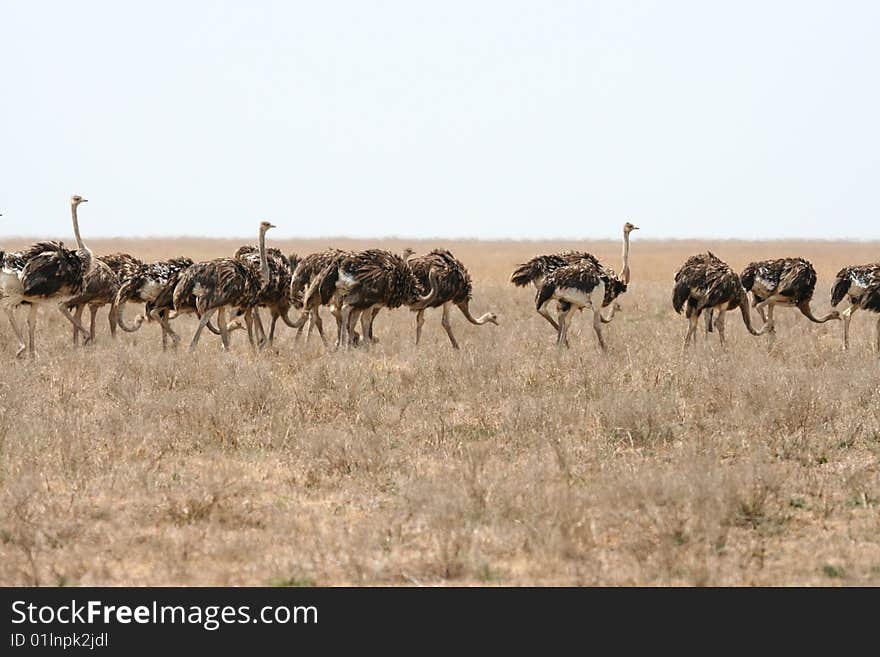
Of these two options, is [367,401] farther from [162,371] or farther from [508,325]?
[508,325]

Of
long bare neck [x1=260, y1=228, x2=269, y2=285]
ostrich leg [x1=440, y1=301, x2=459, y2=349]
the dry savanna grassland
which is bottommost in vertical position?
the dry savanna grassland

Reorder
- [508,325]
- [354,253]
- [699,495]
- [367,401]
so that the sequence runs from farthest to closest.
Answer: [508,325] < [354,253] < [367,401] < [699,495]

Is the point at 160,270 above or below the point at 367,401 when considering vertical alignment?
above

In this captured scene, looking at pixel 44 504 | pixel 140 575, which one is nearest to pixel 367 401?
pixel 44 504

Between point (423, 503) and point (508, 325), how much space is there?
40.2ft

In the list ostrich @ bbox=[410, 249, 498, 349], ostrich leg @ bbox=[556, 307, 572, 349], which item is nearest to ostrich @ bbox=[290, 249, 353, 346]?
ostrich @ bbox=[410, 249, 498, 349]

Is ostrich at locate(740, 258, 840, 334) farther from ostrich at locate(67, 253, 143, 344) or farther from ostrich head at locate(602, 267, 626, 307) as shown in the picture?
ostrich at locate(67, 253, 143, 344)

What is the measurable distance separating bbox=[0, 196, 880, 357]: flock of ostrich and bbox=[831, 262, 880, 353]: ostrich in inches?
0.6

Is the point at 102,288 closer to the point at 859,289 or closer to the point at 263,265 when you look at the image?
the point at 263,265

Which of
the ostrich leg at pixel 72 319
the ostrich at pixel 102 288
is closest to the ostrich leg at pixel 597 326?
the ostrich at pixel 102 288

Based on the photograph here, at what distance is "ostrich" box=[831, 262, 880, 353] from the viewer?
1538cm

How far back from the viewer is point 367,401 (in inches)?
413

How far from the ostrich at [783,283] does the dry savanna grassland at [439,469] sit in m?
2.58

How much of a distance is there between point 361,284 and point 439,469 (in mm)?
6248
